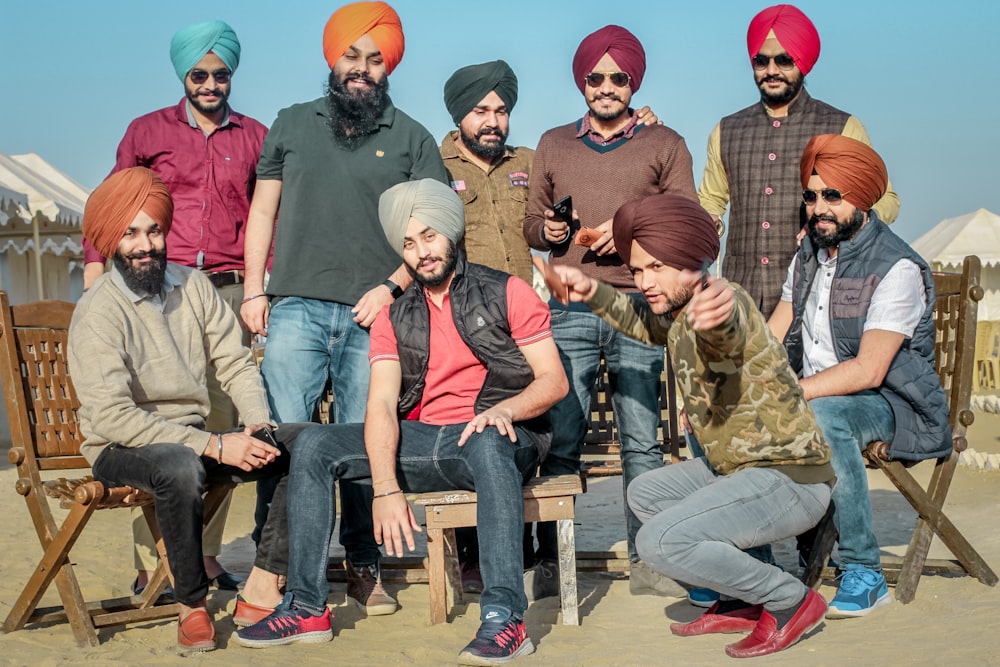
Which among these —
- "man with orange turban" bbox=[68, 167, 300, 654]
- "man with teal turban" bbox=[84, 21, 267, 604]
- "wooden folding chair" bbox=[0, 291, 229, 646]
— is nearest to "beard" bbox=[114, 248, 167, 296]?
"man with orange turban" bbox=[68, 167, 300, 654]

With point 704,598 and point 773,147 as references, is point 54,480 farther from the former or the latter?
point 773,147

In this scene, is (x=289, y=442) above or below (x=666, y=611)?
above

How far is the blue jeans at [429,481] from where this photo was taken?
13.7ft

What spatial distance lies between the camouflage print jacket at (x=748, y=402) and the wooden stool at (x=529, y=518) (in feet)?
2.07

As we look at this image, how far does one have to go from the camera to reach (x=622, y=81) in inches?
209

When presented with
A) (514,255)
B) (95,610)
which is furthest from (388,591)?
(514,255)

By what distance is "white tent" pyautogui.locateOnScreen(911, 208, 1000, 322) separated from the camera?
72.4 feet

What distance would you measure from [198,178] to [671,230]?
250 centimetres

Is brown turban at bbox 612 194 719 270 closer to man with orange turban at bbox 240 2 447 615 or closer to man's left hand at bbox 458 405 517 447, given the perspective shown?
man's left hand at bbox 458 405 517 447

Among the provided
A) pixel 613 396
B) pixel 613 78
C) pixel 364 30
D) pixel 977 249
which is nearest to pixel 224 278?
pixel 364 30

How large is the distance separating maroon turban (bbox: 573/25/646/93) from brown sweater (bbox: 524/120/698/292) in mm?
258

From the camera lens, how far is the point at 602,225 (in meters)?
5.13

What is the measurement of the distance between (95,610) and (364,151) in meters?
2.27

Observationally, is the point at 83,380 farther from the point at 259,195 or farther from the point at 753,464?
the point at 753,464
